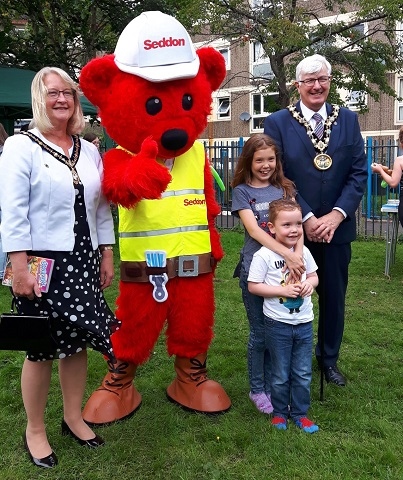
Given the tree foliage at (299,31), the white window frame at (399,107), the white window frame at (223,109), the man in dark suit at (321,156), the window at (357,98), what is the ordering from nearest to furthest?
the man in dark suit at (321,156) < the tree foliage at (299,31) < the window at (357,98) < the white window frame at (399,107) < the white window frame at (223,109)

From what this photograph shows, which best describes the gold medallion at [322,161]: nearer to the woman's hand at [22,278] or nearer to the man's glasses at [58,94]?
the man's glasses at [58,94]

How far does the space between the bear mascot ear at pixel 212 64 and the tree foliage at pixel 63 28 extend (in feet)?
24.6

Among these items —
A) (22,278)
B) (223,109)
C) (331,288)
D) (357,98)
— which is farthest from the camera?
(223,109)

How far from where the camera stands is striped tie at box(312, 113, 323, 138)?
133 inches

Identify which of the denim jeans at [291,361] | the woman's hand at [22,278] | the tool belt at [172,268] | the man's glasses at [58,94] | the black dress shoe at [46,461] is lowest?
the black dress shoe at [46,461]

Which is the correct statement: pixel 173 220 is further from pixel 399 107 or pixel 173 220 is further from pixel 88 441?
pixel 399 107

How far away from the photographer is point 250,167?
321 centimetres

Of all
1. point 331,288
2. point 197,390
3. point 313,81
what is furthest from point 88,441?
point 313,81

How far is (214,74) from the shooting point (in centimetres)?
336

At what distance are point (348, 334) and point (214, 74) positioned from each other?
8.58ft

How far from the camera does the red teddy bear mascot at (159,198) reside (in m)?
2.96

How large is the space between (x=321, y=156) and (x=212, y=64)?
33.7 inches

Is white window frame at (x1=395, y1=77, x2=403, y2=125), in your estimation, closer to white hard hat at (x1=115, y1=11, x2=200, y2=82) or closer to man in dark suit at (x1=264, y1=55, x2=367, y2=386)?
man in dark suit at (x1=264, y1=55, x2=367, y2=386)

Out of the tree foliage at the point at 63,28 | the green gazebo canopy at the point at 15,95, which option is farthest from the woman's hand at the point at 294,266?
the tree foliage at the point at 63,28
